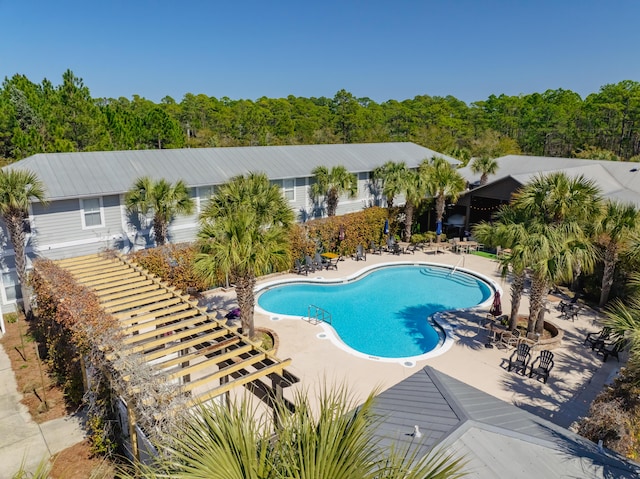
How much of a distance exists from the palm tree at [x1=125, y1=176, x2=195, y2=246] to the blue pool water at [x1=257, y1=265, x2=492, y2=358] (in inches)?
207

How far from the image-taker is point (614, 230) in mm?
15922

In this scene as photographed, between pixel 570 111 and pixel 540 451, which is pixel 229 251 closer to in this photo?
pixel 540 451

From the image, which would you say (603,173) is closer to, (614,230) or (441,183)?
(441,183)

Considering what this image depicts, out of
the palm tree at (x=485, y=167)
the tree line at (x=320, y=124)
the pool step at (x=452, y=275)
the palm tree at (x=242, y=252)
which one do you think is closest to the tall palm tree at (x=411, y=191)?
the pool step at (x=452, y=275)

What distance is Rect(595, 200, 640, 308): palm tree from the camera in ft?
51.4

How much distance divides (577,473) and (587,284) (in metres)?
14.6

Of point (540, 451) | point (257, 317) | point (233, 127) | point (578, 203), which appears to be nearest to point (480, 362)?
point (578, 203)

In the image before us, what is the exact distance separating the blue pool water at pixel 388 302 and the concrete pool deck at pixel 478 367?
121cm

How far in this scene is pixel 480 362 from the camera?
43.5ft

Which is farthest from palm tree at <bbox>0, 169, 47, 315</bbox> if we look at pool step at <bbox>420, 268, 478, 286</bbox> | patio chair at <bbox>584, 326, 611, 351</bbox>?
patio chair at <bbox>584, 326, 611, 351</bbox>

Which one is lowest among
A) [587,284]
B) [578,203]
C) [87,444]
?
[87,444]

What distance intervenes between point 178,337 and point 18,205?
9579mm

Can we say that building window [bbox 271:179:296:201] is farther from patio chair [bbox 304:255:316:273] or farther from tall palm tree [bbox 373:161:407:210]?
tall palm tree [bbox 373:161:407:210]

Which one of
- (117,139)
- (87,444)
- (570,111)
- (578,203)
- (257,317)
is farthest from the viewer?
(570,111)
